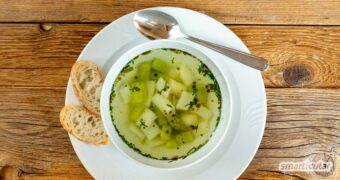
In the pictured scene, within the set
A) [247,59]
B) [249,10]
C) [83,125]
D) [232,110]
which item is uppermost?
[249,10]

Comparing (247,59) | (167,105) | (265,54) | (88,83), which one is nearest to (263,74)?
(265,54)

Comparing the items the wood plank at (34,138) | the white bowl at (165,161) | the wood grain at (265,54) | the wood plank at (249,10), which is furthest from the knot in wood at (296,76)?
the wood plank at (34,138)

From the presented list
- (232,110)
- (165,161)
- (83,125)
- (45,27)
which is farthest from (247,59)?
(45,27)

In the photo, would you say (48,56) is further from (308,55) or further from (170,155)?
(308,55)

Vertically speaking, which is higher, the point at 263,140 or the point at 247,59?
the point at 247,59

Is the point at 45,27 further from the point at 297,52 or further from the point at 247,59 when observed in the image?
the point at 297,52

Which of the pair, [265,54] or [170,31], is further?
[265,54]

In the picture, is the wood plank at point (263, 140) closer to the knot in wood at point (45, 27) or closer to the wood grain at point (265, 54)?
the wood grain at point (265, 54)
